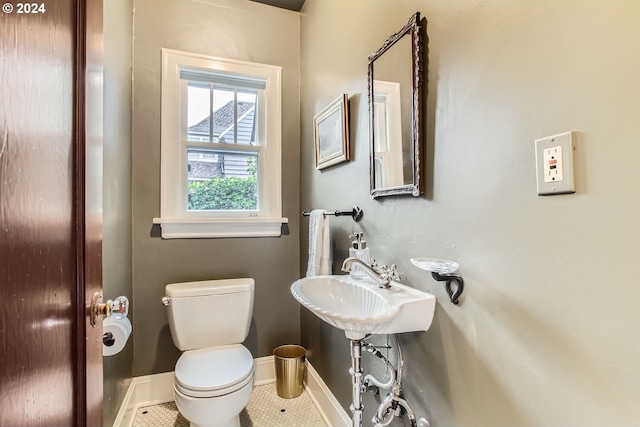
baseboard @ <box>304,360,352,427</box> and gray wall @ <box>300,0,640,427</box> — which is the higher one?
gray wall @ <box>300,0,640,427</box>

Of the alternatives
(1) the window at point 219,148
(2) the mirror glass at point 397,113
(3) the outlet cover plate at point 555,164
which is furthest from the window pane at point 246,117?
(3) the outlet cover plate at point 555,164

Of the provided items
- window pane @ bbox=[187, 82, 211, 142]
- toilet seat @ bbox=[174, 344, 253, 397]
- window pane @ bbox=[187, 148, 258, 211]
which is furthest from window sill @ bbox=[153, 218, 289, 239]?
toilet seat @ bbox=[174, 344, 253, 397]

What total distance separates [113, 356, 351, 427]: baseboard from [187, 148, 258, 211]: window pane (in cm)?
110

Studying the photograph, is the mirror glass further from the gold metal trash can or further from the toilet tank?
the gold metal trash can

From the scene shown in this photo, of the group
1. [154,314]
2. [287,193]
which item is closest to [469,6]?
[287,193]

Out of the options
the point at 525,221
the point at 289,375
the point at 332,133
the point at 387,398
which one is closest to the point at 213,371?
the point at 289,375

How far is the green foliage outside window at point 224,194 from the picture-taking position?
211cm

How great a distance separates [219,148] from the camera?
216cm

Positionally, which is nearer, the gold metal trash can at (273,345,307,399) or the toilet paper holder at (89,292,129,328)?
the toilet paper holder at (89,292,129,328)

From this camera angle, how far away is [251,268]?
7.07 feet

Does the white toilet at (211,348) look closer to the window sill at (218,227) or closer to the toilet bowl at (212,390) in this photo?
the toilet bowl at (212,390)

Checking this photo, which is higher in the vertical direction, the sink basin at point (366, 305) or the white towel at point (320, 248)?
the white towel at point (320, 248)

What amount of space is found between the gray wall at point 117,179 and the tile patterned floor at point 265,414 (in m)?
0.24

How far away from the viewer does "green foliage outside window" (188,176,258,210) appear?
211 cm
